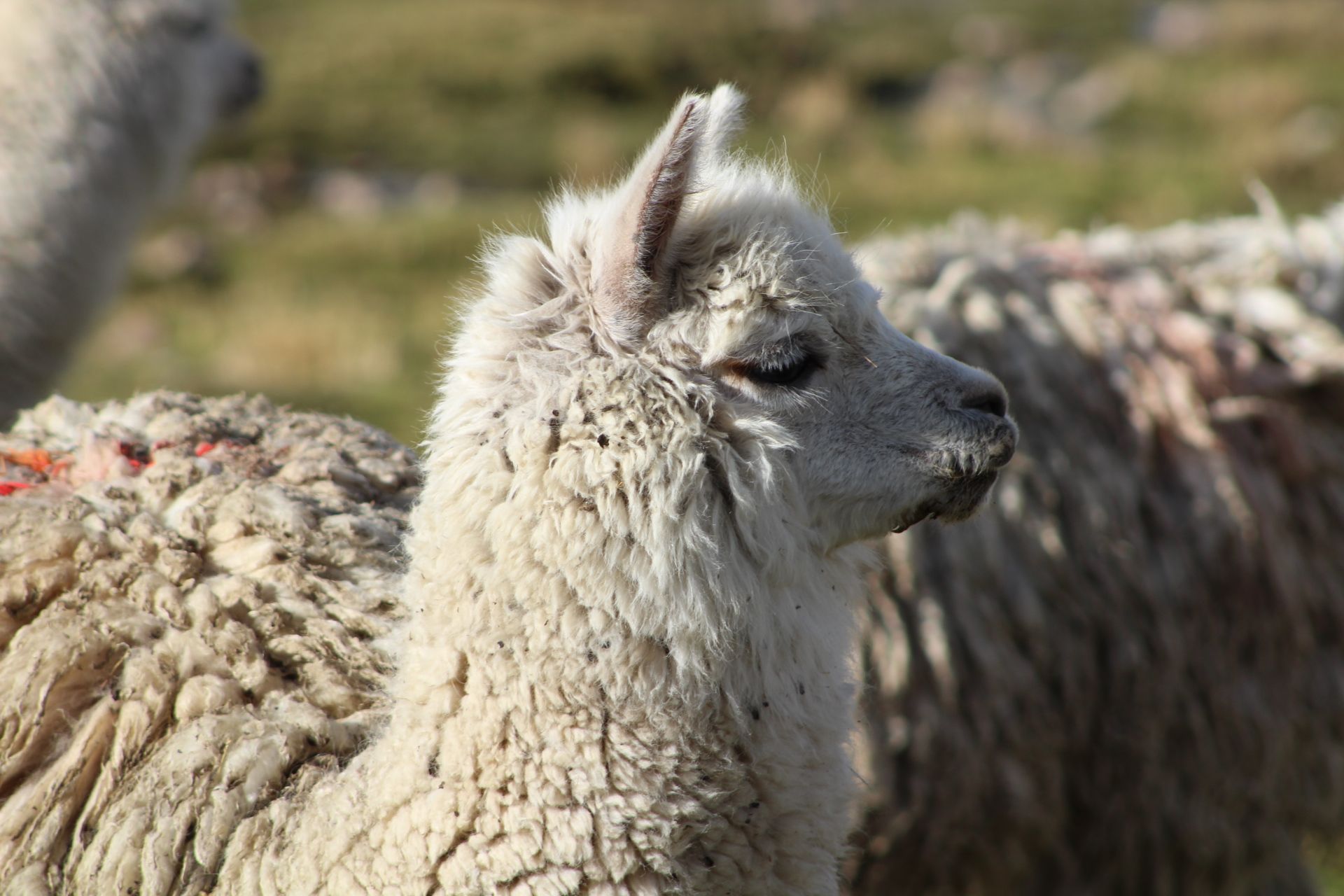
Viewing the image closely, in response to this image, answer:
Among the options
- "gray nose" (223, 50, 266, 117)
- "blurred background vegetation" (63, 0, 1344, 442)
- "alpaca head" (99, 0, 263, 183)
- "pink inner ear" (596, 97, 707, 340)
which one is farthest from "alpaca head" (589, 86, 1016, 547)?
"blurred background vegetation" (63, 0, 1344, 442)

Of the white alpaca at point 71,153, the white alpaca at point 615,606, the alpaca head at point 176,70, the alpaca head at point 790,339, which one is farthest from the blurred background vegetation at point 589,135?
the alpaca head at point 790,339

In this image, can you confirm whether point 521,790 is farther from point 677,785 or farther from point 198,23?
point 198,23

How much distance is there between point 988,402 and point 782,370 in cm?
32

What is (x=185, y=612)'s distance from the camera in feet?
5.90

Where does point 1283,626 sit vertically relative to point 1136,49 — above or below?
below

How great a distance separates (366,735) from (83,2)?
254 centimetres

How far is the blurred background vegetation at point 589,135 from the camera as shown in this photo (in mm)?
7809

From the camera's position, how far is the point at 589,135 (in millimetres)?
12461

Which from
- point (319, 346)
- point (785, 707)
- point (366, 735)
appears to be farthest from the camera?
point (319, 346)

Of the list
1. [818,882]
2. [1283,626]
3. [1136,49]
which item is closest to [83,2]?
[818,882]

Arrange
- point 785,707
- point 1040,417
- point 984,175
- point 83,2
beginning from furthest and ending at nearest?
point 984,175 → point 83,2 → point 1040,417 → point 785,707

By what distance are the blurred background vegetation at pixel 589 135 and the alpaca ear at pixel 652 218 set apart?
10.9 ft

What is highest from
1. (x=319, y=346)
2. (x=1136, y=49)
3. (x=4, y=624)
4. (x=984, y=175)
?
(x=1136, y=49)

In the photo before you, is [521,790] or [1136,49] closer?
[521,790]
